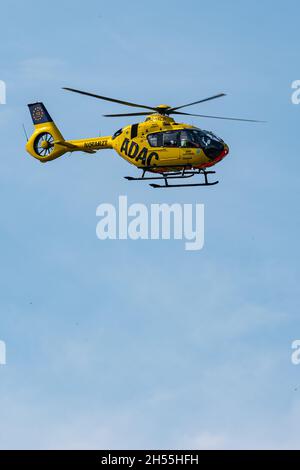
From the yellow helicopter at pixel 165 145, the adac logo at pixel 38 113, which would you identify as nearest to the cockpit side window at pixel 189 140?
the yellow helicopter at pixel 165 145

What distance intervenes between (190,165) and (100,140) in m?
8.16

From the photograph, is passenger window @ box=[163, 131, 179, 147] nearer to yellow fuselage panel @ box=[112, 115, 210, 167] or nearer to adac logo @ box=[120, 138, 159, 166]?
yellow fuselage panel @ box=[112, 115, 210, 167]

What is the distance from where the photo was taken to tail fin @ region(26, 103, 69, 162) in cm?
9481

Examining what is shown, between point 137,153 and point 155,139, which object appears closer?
point 155,139

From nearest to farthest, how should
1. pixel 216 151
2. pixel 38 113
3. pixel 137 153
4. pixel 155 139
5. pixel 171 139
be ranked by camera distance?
pixel 216 151 → pixel 171 139 → pixel 155 139 → pixel 137 153 → pixel 38 113

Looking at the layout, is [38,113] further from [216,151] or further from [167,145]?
[216,151]

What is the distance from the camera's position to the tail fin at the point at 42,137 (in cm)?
9481

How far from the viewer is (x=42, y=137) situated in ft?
314

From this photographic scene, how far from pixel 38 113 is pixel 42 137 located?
2.43 meters

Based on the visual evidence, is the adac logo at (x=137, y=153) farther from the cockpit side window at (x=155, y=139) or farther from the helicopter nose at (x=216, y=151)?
the helicopter nose at (x=216, y=151)

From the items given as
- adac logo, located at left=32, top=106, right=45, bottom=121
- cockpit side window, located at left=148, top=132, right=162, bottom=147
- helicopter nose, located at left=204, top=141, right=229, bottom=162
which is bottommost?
helicopter nose, located at left=204, top=141, right=229, bottom=162

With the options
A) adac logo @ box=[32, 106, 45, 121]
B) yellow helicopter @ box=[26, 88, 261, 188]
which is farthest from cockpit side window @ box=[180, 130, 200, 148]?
adac logo @ box=[32, 106, 45, 121]

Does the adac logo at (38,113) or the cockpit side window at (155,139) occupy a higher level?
the adac logo at (38,113)

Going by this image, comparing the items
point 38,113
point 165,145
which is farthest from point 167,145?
point 38,113
